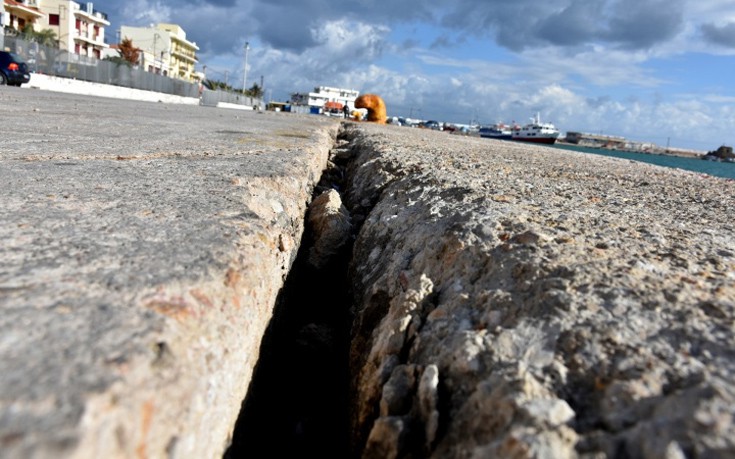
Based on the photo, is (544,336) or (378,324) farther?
(378,324)

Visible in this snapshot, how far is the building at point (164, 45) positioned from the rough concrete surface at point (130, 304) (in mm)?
66482

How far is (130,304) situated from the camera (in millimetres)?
954

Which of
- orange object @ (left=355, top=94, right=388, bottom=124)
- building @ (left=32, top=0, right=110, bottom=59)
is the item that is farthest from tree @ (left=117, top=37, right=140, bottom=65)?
orange object @ (left=355, top=94, right=388, bottom=124)

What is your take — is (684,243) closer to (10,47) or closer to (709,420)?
(709,420)

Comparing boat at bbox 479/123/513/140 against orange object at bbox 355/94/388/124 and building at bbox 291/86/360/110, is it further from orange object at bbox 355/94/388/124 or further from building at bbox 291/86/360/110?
orange object at bbox 355/94/388/124

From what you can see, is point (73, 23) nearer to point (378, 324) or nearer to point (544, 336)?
point (378, 324)

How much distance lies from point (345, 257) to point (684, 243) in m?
1.34

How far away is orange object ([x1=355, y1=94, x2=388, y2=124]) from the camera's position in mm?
16719

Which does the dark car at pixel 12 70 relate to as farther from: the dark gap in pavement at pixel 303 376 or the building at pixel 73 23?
the building at pixel 73 23

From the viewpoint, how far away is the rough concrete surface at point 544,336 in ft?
2.61

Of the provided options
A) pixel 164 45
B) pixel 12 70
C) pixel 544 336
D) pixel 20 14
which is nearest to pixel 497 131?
pixel 164 45

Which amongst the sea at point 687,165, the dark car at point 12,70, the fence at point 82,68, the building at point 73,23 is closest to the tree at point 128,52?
the building at point 73,23

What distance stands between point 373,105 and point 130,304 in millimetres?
16384

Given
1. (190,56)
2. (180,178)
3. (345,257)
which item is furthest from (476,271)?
(190,56)
